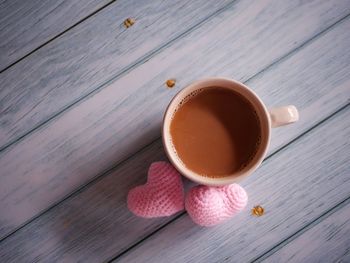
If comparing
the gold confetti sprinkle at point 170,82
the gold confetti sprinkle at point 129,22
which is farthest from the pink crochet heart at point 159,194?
the gold confetti sprinkle at point 129,22

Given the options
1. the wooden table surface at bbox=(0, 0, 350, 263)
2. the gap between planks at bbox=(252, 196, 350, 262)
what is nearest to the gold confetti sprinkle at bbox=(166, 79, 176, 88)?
the wooden table surface at bbox=(0, 0, 350, 263)

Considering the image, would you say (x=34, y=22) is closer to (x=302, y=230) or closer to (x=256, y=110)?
(x=256, y=110)

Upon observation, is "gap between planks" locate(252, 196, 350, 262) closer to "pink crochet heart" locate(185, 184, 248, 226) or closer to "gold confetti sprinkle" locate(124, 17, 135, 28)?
"pink crochet heart" locate(185, 184, 248, 226)

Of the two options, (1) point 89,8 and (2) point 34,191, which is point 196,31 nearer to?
(1) point 89,8

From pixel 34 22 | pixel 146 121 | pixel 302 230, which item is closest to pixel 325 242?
pixel 302 230

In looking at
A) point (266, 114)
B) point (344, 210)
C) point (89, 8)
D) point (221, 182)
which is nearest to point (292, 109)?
point (266, 114)
